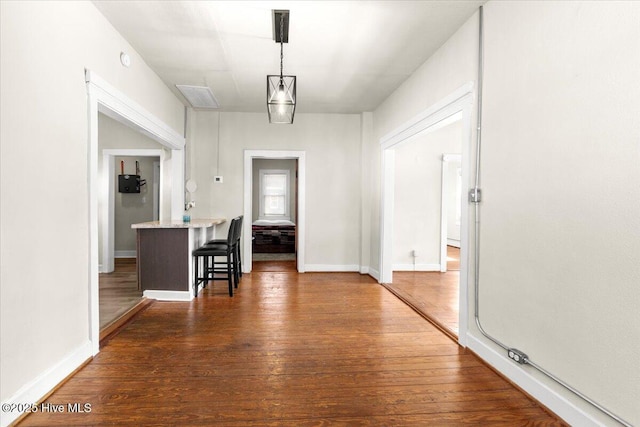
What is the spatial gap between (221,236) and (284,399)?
365 centimetres

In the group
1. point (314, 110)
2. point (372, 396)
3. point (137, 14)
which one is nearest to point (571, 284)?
point (372, 396)

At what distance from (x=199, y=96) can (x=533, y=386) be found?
4.59 metres

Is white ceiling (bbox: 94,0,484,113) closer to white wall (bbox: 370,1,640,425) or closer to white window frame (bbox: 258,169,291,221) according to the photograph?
white wall (bbox: 370,1,640,425)

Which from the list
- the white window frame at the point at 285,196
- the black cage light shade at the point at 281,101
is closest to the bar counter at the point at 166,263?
the black cage light shade at the point at 281,101

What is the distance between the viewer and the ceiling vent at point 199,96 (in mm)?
3938

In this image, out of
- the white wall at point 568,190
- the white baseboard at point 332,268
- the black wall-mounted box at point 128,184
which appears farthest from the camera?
the black wall-mounted box at point 128,184

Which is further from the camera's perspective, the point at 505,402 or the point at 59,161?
the point at 59,161

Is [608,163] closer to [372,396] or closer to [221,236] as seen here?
[372,396]

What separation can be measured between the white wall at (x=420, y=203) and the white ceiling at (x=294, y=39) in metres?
1.65

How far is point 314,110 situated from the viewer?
16.4 ft

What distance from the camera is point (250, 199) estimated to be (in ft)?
16.9

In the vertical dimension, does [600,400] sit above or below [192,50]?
below

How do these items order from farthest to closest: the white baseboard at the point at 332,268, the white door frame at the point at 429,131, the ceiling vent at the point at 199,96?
the white baseboard at the point at 332,268, the ceiling vent at the point at 199,96, the white door frame at the point at 429,131

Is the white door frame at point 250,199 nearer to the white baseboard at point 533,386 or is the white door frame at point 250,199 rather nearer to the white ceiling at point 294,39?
the white ceiling at point 294,39
